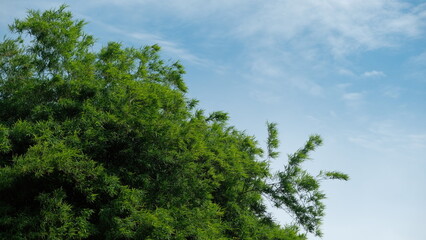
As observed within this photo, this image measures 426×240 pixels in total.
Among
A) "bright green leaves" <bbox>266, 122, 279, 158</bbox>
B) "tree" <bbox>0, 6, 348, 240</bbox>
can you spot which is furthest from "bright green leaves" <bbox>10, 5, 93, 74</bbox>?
"bright green leaves" <bbox>266, 122, 279, 158</bbox>

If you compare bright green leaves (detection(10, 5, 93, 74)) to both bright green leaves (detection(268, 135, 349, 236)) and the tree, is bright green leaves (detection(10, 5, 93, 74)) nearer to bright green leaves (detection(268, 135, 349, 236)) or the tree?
the tree

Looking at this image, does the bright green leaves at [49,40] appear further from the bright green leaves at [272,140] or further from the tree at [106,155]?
the bright green leaves at [272,140]

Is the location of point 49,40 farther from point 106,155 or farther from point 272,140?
point 272,140

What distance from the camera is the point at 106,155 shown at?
10.0 m

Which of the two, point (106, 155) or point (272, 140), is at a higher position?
point (272, 140)

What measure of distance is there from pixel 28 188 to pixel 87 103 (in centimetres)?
209

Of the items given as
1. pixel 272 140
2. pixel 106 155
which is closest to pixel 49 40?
pixel 106 155

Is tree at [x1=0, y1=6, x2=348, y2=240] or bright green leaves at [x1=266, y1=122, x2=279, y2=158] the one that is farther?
bright green leaves at [x1=266, y1=122, x2=279, y2=158]

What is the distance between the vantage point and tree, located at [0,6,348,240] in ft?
28.6

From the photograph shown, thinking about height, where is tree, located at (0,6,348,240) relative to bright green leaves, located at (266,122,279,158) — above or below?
below

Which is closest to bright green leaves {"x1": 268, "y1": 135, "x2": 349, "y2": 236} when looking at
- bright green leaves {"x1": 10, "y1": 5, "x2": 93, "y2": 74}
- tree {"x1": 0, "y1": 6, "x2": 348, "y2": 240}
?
tree {"x1": 0, "y1": 6, "x2": 348, "y2": 240}

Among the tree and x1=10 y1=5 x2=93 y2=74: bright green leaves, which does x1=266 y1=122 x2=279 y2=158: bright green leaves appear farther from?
x1=10 y1=5 x2=93 y2=74: bright green leaves

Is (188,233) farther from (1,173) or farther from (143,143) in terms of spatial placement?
(1,173)

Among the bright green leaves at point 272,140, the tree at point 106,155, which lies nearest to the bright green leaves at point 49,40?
the tree at point 106,155
